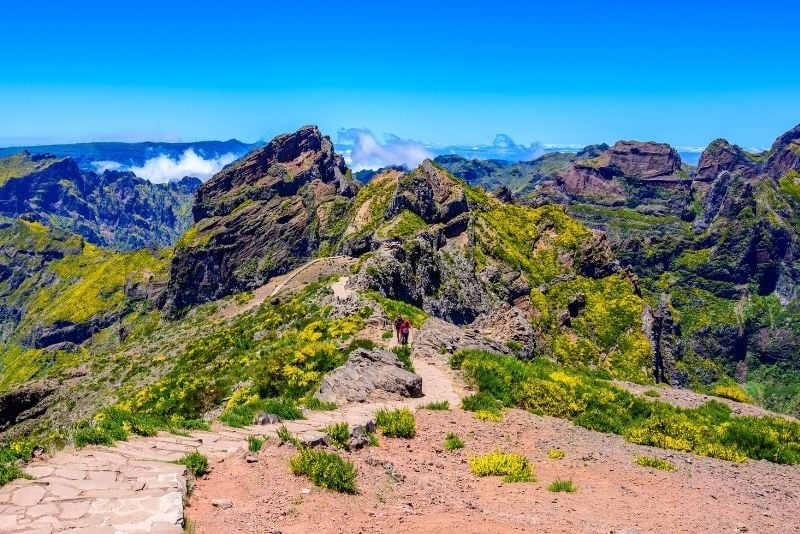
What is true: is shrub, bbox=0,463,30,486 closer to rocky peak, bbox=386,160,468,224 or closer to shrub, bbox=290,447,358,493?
shrub, bbox=290,447,358,493

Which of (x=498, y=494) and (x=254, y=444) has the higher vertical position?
(x=254, y=444)

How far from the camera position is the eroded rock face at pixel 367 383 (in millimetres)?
24891

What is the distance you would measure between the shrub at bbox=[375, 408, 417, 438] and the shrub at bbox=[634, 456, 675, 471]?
800 centimetres

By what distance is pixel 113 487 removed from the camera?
12.7 m

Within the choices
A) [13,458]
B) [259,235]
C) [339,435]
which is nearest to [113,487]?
[13,458]

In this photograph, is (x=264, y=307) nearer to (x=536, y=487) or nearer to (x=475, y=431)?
(x=475, y=431)

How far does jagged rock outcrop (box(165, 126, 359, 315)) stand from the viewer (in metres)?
157

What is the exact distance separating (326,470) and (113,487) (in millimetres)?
5062

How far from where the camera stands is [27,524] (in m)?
10.8

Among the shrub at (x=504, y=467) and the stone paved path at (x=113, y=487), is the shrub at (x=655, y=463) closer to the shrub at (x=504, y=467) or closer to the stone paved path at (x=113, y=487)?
the shrub at (x=504, y=467)

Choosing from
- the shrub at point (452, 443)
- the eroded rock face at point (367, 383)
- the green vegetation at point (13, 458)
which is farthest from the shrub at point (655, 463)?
the green vegetation at point (13, 458)

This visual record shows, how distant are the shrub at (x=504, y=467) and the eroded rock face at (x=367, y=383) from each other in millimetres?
→ 7859

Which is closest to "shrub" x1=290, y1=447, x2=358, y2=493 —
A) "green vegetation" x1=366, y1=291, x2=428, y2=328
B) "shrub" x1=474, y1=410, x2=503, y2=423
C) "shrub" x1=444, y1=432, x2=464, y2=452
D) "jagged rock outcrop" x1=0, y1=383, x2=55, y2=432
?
"shrub" x1=444, y1=432, x2=464, y2=452

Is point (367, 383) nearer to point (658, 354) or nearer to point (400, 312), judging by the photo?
point (400, 312)
